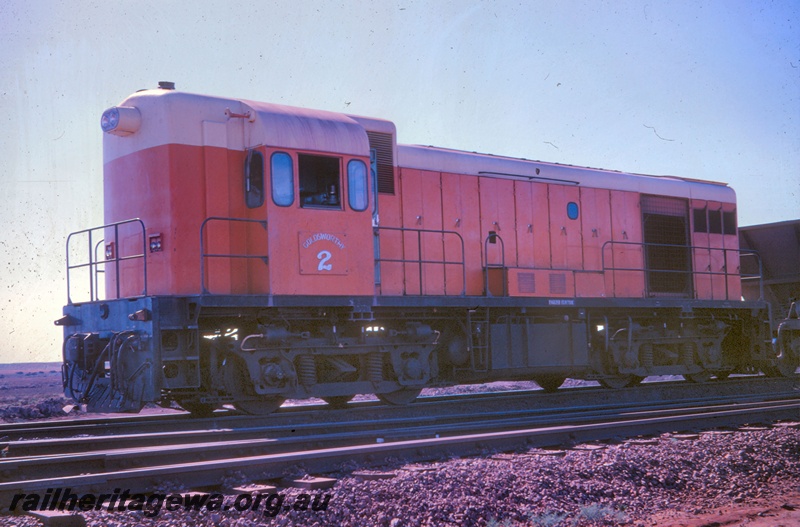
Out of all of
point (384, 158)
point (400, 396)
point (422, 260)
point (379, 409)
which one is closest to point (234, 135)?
point (384, 158)

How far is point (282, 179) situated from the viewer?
34.4ft

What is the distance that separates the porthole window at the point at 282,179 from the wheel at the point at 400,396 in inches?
131

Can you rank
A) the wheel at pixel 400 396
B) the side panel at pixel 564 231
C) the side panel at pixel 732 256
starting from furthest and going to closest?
the side panel at pixel 732 256
the side panel at pixel 564 231
the wheel at pixel 400 396

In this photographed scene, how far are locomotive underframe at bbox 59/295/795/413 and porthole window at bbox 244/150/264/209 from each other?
134 centimetres

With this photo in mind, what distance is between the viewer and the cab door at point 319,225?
34.1 feet

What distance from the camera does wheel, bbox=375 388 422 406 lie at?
472 inches

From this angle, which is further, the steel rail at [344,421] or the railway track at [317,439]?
the steel rail at [344,421]

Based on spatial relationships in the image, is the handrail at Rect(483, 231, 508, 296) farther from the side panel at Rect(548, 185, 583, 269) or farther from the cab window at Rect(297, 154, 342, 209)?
the cab window at Rect(297, 154, 342, 209)

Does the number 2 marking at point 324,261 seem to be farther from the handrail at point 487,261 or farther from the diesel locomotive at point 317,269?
the handrail at point 487,261

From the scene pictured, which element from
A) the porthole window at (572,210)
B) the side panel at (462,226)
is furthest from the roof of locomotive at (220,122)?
the porthole window at (572,210)

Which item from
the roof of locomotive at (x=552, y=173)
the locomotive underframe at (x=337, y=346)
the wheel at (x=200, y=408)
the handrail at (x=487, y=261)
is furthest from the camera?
the handrail at (x=487, y=261)

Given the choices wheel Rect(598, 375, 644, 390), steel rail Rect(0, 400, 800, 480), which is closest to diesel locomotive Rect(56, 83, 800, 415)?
wheel Rect(598, 375, 644, 390)

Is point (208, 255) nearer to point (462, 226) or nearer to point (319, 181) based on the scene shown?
point (319, 181)

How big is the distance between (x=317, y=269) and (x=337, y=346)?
111cm
